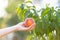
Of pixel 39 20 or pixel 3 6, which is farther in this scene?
pixel 3 6

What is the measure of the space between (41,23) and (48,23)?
6 centimetres

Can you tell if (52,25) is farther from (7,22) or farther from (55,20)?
(7,22)

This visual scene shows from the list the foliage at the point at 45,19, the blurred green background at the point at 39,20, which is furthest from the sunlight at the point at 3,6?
the foliage at the point at 45,19

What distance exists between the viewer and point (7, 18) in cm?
139

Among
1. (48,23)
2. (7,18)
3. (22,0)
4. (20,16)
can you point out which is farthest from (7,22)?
(48,23)

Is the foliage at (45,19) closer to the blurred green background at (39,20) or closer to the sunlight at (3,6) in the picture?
the blurred green background at (39,20)

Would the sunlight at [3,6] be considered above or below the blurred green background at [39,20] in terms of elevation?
above

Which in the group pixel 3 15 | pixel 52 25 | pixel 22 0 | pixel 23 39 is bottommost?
pixel 23 39

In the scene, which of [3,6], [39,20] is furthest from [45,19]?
[3,6]

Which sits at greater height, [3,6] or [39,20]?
[3,6]

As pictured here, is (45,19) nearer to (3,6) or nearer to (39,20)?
(39,20)

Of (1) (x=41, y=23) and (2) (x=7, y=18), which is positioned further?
(2) (x=7, y=18)

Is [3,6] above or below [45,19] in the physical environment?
above

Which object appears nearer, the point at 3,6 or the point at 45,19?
the point at 45,19
